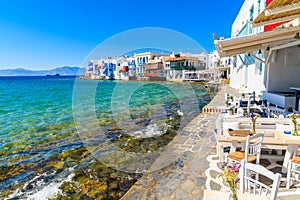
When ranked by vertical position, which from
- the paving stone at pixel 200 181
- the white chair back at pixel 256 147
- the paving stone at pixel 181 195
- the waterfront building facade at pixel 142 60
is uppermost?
the waterfront building facade at pixel 142 60

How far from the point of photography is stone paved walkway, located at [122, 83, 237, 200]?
279cm

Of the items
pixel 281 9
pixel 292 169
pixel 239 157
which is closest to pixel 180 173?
pixel 239 157

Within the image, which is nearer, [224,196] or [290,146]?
[224,196]

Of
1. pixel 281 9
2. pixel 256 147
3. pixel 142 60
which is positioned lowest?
pixel 256 147

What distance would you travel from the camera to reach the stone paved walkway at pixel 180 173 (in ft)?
9.16

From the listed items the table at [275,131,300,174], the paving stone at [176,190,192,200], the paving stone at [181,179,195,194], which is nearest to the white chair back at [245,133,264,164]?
the table at [275,131,300,174]

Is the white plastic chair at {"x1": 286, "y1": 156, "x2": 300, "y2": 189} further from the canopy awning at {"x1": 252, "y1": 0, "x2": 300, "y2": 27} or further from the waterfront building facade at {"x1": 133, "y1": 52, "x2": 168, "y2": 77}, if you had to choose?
the waterfront building facade at {"x1": 133, "y1": 52, "x2": 168, "y2": 77}

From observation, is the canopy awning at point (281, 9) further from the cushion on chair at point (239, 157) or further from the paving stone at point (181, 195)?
the paving stone at point (181, 195)

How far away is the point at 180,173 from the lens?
332 cm

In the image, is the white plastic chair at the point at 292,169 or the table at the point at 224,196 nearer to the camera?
the table at the point at 224,196

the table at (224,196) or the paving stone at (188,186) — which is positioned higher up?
the table at (224,196)

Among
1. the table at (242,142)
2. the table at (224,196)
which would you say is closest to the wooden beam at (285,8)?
the table at (242,142)

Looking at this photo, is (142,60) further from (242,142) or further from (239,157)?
(239,157)

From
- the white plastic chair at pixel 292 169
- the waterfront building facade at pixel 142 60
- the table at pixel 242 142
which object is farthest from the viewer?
the waterfront building facade at pixel 142 60
